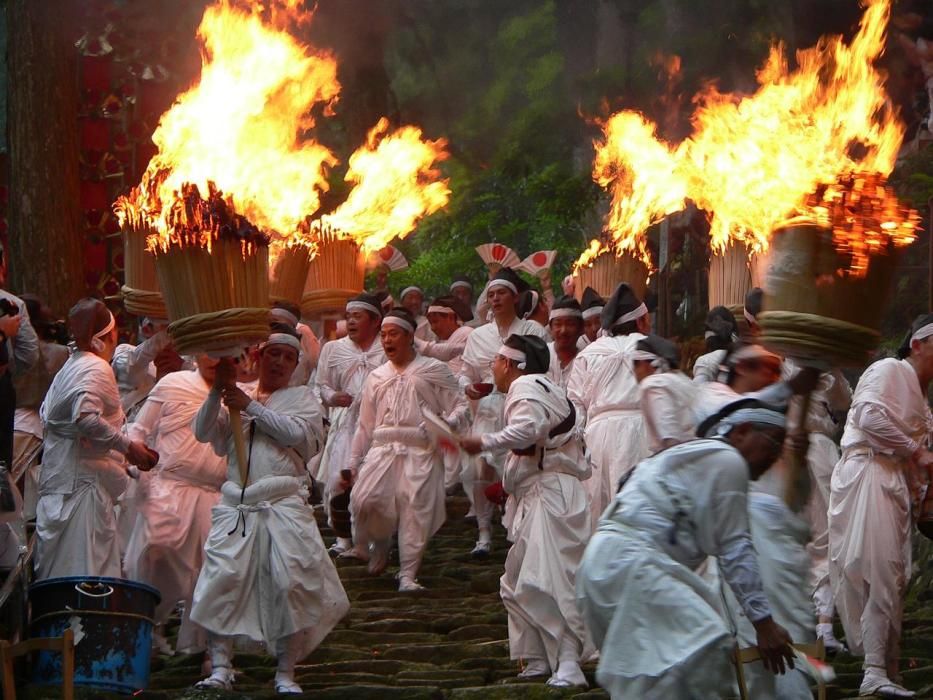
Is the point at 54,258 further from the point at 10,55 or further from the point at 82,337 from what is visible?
the point at 82,337

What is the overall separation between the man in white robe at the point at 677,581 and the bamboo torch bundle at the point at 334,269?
24.1ft

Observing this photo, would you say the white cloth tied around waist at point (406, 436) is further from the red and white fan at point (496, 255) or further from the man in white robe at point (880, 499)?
the red and white fan at point (496, 255)

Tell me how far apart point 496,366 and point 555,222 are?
52.6 feet

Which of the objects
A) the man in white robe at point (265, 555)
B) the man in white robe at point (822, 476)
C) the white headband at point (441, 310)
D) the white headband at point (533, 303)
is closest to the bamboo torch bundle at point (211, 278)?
the man in white robe at point (265, 555)

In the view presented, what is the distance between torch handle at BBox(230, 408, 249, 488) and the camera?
30.7 feet

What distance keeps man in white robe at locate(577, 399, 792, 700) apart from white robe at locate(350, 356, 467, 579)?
6.27 m

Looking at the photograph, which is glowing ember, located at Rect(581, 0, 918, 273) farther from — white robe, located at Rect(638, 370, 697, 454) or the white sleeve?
the white sleeve

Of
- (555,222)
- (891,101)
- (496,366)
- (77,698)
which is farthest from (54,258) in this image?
(555,222)

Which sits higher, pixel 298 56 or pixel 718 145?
pixel 298 56

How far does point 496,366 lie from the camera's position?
10.8m

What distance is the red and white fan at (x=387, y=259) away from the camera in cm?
1923

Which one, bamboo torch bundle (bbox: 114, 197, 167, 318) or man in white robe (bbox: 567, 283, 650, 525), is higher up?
bamboo torch bundle (bbox: 114, 197, 167, 318)

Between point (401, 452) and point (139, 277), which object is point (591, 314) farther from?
point (139, 277)

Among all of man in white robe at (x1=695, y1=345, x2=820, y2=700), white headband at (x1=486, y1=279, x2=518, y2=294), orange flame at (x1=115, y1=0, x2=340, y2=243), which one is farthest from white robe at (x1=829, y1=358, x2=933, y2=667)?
white headband at (x1=486, y1=279, x2=518, y2=294)
